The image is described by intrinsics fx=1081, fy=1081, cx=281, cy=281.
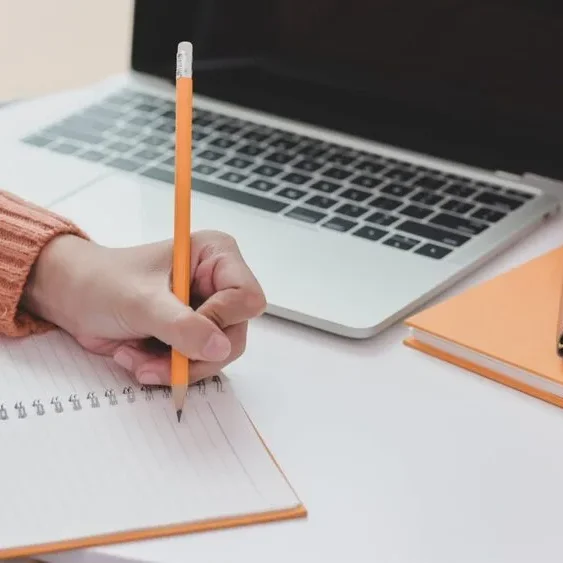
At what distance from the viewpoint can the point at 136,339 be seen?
0.65 m

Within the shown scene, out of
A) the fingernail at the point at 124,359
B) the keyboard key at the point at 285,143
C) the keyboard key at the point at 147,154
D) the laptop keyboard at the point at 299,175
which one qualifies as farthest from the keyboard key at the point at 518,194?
the fingernail at the point at 124,359

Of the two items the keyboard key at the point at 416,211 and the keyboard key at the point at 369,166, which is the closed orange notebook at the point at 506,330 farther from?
the keyboard key at the point at 369,166

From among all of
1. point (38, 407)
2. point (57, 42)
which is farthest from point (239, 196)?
point (57, 42)

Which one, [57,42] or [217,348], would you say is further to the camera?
[57,42]

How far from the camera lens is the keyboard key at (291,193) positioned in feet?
2.95

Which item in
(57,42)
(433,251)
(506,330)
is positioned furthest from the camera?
(57,42)

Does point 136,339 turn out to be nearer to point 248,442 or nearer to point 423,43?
point 248,442

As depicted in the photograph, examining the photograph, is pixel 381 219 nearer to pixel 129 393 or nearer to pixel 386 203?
pixel 386 203

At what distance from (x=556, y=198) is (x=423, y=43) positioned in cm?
19

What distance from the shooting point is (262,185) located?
0.92m

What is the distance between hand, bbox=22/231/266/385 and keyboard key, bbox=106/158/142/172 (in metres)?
0.23

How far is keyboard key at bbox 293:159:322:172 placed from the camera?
3.13 ft

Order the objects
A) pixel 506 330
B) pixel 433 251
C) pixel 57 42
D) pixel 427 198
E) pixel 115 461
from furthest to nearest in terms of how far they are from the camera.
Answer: pixel 57 42 → pixel 427 198 → pixel 433 251 → pixel 506 330 → pixel 115 461

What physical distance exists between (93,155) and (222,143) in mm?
119
